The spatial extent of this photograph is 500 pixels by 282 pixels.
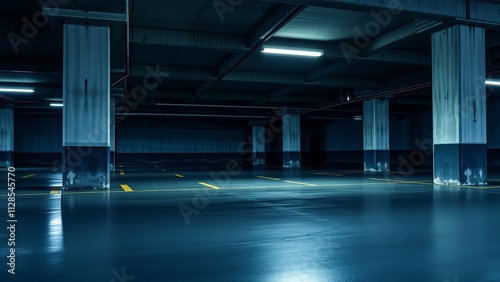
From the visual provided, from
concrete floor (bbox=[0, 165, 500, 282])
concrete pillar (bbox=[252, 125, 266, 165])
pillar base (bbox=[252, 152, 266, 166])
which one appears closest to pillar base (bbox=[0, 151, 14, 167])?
pillar base (bbox=[252, 152, 266, 166])

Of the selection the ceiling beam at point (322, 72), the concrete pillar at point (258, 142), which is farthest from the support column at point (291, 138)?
the concrete pillar at point (258, 142)

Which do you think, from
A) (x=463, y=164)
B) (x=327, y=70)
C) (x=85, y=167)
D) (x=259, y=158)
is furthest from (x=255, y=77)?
(x=259, y=158)

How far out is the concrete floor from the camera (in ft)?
11.2

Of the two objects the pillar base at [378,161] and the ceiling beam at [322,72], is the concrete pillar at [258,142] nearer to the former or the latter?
the ceiling beam at [322,72]

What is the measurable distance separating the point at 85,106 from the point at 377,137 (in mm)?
17579

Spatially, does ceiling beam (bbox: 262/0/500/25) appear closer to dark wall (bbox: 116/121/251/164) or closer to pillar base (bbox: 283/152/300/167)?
pillar base (bbox: 283/152/300/167)

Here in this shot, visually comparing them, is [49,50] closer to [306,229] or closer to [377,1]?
[377,1]

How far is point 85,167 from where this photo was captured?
431 inches

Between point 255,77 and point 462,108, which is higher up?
point 255,77

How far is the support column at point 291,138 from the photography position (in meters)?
32.2

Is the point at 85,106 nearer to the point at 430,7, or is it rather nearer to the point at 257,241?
the point at 257,241

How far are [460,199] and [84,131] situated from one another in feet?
Result: 30.6

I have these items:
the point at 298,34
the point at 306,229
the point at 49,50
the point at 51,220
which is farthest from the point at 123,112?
the point at 306,229

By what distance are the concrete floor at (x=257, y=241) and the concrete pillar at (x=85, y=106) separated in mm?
2802
